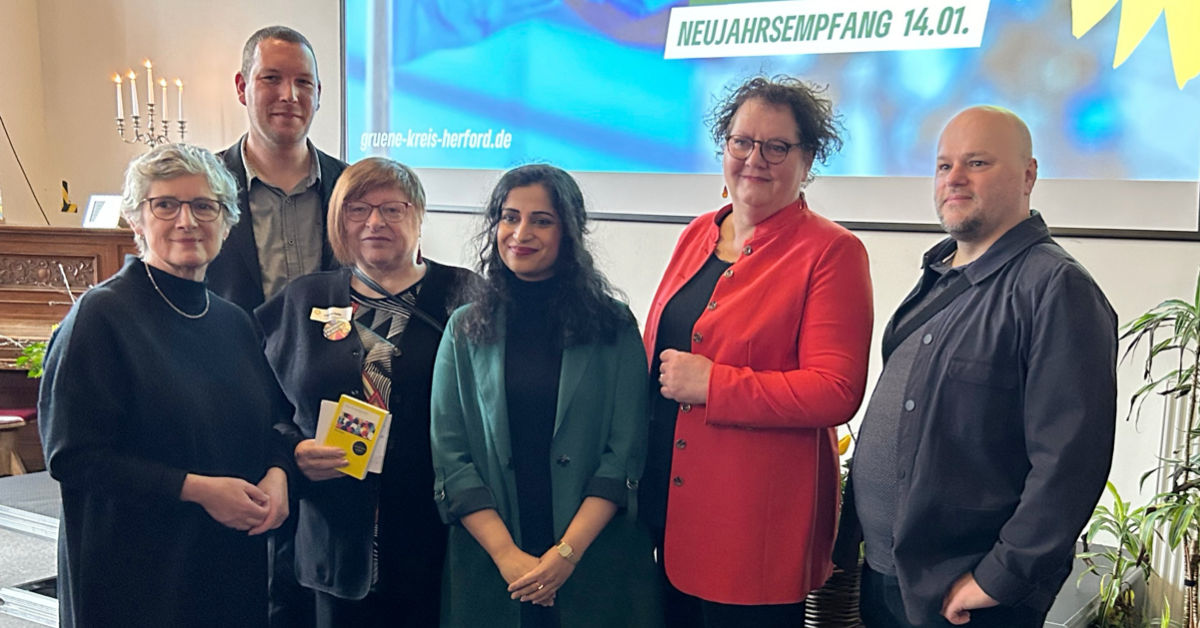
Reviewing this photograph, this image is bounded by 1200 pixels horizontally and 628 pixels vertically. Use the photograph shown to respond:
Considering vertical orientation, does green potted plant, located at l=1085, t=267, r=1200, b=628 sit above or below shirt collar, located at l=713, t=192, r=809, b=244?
below

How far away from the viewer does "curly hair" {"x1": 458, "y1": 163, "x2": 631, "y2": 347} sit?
183cm

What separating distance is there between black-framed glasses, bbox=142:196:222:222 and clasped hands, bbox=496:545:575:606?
0.86m

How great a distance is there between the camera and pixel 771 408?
66.3 inches

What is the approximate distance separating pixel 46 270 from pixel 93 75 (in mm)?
1472

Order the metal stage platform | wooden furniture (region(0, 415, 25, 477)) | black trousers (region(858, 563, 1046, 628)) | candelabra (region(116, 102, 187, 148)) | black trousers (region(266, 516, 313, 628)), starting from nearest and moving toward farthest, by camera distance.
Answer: black trousers (region(858, 563, 1046, 628)), black trousers (region(266, 516, 313, 628)), the metal stage platform, wooden furniture (region(0, 415, 25, 477)), candelabra (region(116, 102, 187, 148))

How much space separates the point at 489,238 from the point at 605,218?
2.58 metres

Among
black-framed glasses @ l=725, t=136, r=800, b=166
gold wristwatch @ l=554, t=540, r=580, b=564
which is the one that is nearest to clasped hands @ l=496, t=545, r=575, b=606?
gold wristwatch @ l=554, t=540, r=580, b=564

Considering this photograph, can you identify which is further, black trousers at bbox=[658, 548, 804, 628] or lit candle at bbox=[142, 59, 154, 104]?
lit candle at bbox=[142, 59, 154, 104]

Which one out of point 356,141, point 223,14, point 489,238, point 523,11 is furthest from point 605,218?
point 223,14

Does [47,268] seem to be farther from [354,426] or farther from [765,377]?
[765,377]

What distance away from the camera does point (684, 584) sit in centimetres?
182

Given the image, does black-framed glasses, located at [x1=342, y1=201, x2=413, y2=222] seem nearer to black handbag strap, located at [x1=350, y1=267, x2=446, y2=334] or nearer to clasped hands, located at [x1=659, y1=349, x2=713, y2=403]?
black handbag strap, located at [x1=350, y1=267, x2=446, y2=334]

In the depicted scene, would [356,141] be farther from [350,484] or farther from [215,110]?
[350,484]

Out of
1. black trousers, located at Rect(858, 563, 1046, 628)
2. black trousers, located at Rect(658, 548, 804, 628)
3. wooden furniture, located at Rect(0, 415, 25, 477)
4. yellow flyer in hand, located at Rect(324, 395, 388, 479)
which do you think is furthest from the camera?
wooden furniture, located at Rect(0, 415, 25, 477)
